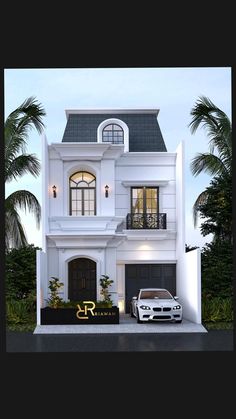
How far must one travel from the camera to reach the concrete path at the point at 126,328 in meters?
18.8

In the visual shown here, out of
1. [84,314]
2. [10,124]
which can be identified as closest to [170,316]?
[84,314]

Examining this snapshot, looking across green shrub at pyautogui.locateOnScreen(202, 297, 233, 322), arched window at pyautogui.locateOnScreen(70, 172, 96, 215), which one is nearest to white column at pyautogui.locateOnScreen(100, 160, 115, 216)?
A: arched window at pyautogui.locateOnScreen(70, 172, 96, 215)

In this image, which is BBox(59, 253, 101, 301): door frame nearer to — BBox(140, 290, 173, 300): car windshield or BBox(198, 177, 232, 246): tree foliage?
BBox(140, 290, 173, 300): car windshield

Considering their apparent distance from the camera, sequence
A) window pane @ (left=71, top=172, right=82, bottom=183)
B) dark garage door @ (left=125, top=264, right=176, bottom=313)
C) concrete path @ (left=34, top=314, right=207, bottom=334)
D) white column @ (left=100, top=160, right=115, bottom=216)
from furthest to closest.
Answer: dark garage door @ (left=125, top=264, right=176, bottom=313), window pane @ (left=71, top=172, right=82, bottom=183), white column @ (left=100, top=160, right=115, bottom=216), concrete path @ (left=34, top=314, right=207, bottom=334)

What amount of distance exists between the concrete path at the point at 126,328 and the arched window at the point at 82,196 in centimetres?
488

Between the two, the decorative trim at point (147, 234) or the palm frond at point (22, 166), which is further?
the decorative trim at point (147, 234)

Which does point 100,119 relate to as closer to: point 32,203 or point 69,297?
point 32,203

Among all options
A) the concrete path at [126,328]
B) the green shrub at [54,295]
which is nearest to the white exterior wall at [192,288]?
the concrete path at [126,328]

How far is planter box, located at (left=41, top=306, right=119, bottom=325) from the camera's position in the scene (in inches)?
808

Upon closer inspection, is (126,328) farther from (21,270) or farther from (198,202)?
(198,202)

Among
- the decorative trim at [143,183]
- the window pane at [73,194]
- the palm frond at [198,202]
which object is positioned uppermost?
the decorative trim at [143,183]

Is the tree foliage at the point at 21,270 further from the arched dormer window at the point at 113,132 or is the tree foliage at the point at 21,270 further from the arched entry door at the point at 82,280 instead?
the arched dormer window at the point at 113,132

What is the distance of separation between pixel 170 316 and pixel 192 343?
12.6 ft

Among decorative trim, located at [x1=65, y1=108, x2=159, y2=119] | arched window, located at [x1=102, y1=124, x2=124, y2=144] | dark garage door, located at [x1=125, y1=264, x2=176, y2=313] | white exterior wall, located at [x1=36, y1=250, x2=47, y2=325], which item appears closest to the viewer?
white exterior wall, located at [x1=36, y1=250, x2=47, y2=325]
